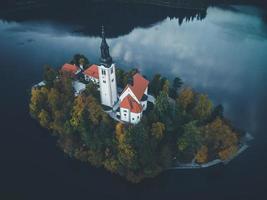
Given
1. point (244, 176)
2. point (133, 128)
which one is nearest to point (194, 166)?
point (244, 176)

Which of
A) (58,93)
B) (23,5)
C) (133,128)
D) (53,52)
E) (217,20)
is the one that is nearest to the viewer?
(133,128)

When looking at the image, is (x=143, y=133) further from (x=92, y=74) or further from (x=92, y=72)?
(x=92, y=72)

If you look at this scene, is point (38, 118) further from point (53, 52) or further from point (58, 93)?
point (53, 52)

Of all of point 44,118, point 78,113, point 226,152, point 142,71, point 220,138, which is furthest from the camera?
point 142,71

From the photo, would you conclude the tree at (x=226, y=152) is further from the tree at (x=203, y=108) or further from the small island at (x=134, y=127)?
the tree at (x=203, y=108)

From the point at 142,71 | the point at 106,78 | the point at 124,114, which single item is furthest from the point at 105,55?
the point at 142,71

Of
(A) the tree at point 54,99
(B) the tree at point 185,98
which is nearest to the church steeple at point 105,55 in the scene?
(A) the tree at point 54,99
